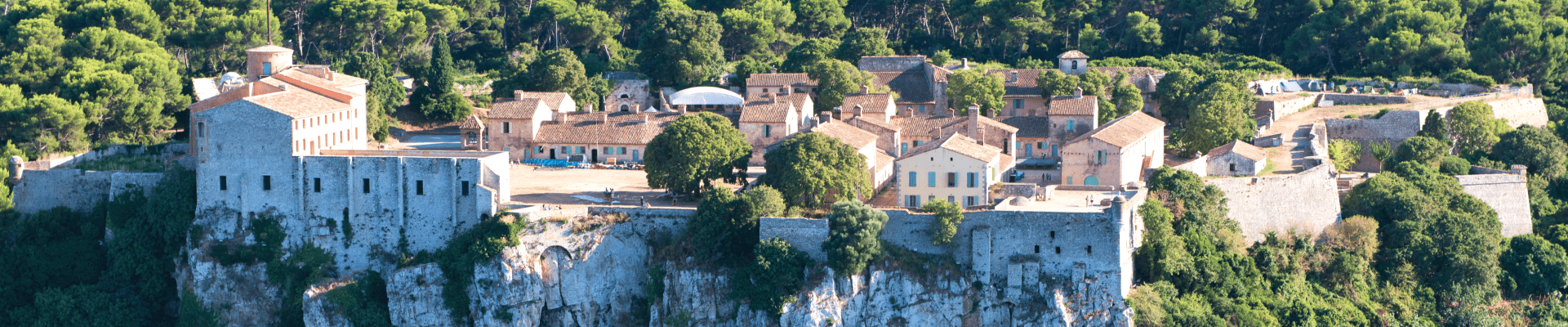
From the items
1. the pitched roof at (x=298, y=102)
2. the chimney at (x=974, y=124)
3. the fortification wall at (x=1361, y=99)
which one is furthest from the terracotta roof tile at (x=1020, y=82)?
the pitched roof at (x=298, y=102)

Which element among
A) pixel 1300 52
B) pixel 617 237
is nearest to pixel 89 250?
pixel 617 237

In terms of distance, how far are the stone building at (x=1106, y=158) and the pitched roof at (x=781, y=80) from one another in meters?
17.0

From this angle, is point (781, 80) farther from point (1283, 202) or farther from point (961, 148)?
point (1283, 202)

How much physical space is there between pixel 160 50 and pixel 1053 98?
37.0 meters

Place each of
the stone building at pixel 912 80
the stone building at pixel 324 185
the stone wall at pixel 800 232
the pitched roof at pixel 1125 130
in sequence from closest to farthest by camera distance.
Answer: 1. the stone wall at pixel 800 232
2. the stone building at pixel 324 185
3. the pitched roof at pixel 1125 130
4. the stone building at pixel 912 80

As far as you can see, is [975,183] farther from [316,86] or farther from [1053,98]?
[316,86]

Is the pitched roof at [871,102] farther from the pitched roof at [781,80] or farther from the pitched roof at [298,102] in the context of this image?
the pitched roof at [298,102]

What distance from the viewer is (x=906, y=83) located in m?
80.9

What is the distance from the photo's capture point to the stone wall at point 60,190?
63.5m

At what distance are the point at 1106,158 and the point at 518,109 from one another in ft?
77.4

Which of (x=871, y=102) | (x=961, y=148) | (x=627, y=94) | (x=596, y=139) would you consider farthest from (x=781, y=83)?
(x=961, y=148)

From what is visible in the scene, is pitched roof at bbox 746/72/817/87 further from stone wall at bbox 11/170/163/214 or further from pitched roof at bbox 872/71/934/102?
stone wall at bbox 11/170/163/214

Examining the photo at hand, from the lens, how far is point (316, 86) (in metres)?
63.4

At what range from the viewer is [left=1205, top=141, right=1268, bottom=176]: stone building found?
63938 millimetres
